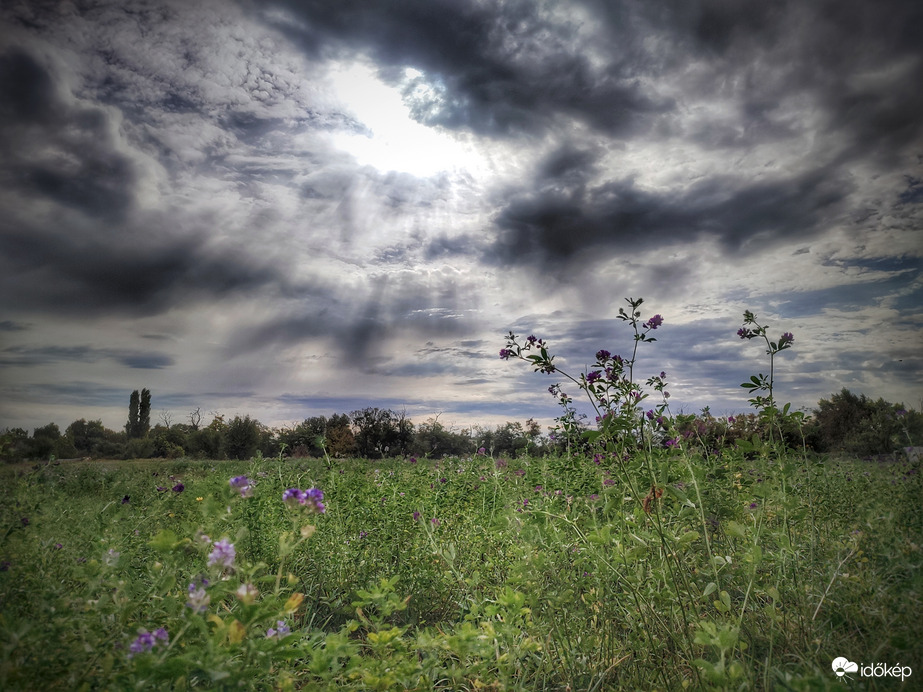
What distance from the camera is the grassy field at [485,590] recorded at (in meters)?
1.73

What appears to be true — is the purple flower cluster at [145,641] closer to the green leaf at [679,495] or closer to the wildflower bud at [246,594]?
the wildflower bud at [246,594]

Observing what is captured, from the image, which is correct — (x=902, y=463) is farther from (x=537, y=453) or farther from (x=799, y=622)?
(x=537, y=453)

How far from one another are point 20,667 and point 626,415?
7.37ft

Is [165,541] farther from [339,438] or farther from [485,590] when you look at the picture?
[339,438]

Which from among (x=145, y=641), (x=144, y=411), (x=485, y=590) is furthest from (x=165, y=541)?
(x=144, y=411)

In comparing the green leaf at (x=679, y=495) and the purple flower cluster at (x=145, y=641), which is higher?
the green leaf at (x=679, y=495)

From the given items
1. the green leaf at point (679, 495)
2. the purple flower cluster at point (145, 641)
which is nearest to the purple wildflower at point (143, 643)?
the purple flower cluster at point (145, 641)

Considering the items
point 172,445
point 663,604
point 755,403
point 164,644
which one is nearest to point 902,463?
point 755,403

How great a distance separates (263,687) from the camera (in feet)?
6.69

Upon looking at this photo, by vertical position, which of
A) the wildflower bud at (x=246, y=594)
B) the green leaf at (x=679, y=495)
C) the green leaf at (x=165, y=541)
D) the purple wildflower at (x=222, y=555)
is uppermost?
the green leaf at (x=679, y=495)

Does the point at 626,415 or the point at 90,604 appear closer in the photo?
the point at 90,604

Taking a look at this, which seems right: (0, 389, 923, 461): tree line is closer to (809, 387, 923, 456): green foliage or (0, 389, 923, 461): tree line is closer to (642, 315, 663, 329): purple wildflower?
(809, 387, 923, 456): green foliage

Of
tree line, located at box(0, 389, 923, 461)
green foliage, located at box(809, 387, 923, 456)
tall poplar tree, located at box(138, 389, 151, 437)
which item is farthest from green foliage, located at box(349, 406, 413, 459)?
tall poplar tree, located at box(138, 389, 151, 437)

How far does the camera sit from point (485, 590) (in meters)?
3.51
